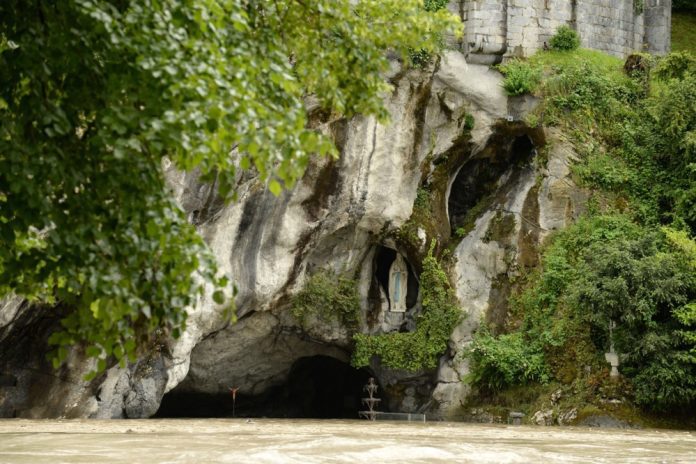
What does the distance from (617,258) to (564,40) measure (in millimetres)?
9027

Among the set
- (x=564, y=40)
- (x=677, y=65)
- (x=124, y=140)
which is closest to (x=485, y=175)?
(x=564, y=40)

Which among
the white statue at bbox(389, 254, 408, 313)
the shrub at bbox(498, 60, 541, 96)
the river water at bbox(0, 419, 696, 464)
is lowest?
the river water at bbox(0, 419, 696, 464)

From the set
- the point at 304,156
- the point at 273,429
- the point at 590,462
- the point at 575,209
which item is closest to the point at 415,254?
the point at 575,209

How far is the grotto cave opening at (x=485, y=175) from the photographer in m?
23.6

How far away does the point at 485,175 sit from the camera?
24.1 m

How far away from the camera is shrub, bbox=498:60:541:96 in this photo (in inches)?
909

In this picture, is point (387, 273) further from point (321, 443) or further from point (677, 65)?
point (321, 443)

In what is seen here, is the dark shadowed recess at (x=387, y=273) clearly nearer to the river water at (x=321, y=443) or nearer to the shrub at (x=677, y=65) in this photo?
the river water at (x=321, y=443)

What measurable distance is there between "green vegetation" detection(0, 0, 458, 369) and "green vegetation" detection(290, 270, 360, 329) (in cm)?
1567

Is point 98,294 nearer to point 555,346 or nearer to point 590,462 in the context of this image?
point 590,462

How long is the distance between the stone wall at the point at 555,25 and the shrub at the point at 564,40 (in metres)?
Answer: 0.22

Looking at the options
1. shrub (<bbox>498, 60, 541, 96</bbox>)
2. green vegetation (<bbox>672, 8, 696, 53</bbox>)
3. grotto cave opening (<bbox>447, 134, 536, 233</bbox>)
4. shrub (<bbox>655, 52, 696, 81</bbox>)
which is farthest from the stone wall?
shrub (<bbox>655, 52, 696, 81</bbox>)

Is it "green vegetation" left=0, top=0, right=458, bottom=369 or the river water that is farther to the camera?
the river water

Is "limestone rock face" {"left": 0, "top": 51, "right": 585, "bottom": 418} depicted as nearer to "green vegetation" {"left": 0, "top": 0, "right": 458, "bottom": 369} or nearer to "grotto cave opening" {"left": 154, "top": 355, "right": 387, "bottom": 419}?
"grotto cave opening" {"left": 154, "top": 355, "right": 387, "bottom": 419}
